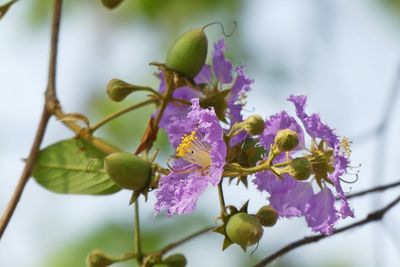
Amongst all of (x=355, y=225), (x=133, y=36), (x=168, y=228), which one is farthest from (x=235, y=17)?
(x=355, y=225)

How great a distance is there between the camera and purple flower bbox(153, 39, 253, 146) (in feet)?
4.78

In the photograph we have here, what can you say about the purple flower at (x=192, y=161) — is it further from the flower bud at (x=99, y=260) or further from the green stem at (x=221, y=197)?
the flower bud at (x=99, y=260)

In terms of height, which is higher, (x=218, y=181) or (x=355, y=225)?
(x=218, y=181)

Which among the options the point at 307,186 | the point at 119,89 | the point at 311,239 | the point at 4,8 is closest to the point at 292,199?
the point at 307,186

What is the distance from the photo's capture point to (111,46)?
379cm

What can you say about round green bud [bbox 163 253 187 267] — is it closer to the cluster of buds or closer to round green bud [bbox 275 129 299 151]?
the cluster of buds

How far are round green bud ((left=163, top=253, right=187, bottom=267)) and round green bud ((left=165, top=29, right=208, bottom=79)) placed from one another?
0.95 ft

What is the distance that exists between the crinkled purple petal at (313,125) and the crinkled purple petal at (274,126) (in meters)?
0.02

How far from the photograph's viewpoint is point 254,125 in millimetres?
1300

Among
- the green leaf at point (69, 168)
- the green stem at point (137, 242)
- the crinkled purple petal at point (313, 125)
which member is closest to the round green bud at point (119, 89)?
the green leaf at point (69, 168)

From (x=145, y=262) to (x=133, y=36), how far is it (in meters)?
2.20

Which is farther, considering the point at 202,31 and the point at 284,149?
the point at 202,31

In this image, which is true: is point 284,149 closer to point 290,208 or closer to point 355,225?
point 290,208

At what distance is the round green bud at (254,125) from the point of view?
1301 mm
